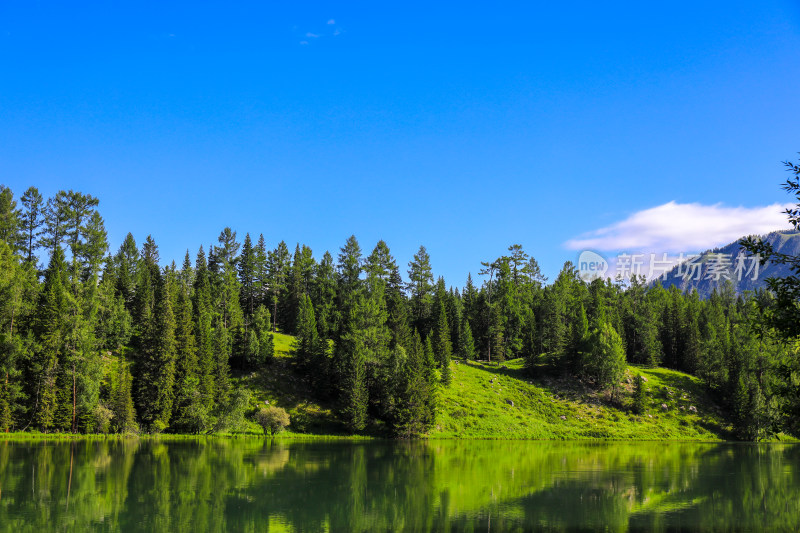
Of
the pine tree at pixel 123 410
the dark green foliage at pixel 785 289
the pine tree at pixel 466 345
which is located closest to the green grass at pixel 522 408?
the pine tree at pixel 466 345

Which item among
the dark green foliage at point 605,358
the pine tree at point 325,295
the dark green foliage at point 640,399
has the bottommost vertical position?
the dark green foliage at point 640,399

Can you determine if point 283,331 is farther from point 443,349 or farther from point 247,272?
point 443,349

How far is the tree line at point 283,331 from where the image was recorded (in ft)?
237

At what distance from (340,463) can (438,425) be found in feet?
114

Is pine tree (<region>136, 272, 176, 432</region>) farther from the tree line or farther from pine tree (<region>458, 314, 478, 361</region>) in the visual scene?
pine tree (<region>458, 314, 478, 361</region>)

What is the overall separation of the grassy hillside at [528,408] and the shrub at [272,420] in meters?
2.11

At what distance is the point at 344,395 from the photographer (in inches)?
3226

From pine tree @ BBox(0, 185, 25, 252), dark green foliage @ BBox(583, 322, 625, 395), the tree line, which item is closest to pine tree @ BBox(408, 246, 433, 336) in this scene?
the tree line

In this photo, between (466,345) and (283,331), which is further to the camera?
(283,331)

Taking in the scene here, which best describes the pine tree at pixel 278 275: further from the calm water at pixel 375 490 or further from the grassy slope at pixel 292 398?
the calm water at pixel 375 490

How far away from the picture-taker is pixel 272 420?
78.0 metres

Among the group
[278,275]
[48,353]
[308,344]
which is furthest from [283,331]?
[48,353]

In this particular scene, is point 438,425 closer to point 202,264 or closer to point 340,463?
point 340,463

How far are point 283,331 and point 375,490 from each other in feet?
299
